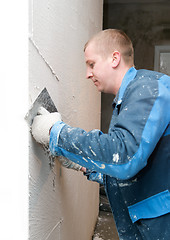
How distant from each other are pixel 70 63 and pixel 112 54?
15.5 inches

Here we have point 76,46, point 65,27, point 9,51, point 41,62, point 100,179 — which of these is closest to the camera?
point 9,51

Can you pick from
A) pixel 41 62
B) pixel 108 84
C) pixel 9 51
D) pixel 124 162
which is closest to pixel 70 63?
pixel 108 84

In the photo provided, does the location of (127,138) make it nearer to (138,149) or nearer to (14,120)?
(138,149)

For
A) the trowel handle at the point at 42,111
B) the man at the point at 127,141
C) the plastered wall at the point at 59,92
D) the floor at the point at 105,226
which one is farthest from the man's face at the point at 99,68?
the floor at the point at 105,226

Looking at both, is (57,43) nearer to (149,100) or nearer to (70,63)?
(70,63)

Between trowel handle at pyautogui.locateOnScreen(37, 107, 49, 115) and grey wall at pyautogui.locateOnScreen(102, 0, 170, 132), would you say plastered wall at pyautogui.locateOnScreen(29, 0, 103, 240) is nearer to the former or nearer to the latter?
trowel handle at pyautogui.locateOnScreen(37, 107, 49, 115)

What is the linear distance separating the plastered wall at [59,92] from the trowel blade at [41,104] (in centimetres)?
3

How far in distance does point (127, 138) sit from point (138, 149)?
0.17 feet

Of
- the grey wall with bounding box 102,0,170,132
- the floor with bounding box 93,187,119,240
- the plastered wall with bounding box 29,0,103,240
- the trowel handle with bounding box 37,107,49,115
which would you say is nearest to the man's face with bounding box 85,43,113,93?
the plastered wall with bounding box 29,0,103,240

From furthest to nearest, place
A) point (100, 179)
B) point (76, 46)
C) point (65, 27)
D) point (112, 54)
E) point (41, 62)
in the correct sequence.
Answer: point (76, 46) → point (100, 179) → point (65, 27) → point (112, 54) → point (41, 62)

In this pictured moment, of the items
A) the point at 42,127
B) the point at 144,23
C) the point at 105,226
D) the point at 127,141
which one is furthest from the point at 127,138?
the point at 144,23

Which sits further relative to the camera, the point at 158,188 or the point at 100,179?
the point at 100,179

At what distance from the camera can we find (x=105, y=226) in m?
2.77

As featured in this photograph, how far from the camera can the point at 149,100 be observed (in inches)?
32.6
